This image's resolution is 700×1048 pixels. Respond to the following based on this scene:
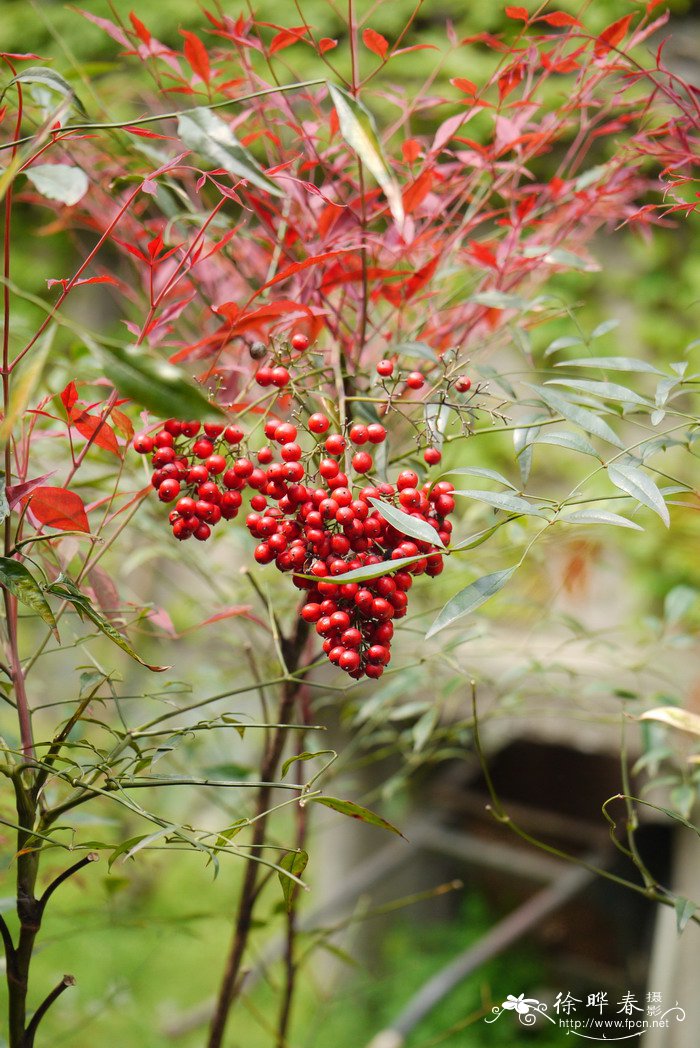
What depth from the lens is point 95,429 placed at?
0.52 m

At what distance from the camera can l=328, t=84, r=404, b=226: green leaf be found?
40 cm

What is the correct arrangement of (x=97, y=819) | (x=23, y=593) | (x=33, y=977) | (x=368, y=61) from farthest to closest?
(x=368, y=61) < (x=33, y=977) < (x=97, y=819) < (x=23, y=593)

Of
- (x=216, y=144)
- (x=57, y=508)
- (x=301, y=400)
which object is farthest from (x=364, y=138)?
(x=57, y=508)

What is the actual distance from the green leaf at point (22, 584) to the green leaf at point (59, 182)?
0.20 metres

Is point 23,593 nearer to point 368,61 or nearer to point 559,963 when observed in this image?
point 559,963

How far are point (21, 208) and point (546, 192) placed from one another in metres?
2.98

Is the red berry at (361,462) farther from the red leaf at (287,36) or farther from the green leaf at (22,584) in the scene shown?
the red leaf at (287,36)

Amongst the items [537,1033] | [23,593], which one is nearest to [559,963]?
[537,1033]

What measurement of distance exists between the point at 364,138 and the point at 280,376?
17cm

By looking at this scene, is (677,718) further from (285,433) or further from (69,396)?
(69,396)

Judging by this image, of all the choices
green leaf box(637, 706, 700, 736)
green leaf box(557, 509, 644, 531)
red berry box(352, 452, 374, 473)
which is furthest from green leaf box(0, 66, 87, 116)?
green leaf box(637, 706, 700, 736)

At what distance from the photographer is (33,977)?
6.86ft

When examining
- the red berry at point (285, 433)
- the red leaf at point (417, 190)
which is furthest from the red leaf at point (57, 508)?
the red leaf at point (417, 190)

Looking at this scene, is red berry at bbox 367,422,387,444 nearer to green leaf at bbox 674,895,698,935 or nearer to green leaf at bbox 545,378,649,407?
green leaf at bbox 545,378,649,407
